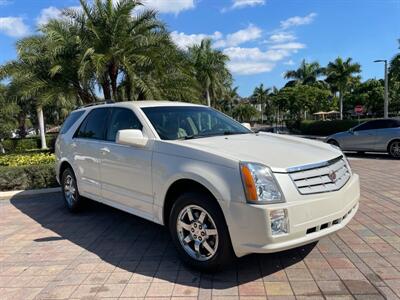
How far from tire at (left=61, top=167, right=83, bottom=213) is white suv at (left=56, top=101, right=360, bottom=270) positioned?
1025mm

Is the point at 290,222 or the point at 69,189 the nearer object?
the point at 290,222

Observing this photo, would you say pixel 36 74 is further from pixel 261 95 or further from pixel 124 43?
pixel 261 95

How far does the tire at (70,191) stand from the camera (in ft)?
21.2

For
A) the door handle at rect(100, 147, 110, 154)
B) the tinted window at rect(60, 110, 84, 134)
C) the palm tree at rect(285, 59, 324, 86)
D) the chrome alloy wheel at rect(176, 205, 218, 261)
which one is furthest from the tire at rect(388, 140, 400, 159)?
the palm tree at rect(285, 59, 324, 86)

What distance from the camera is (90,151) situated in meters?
5.71

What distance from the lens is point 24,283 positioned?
4031 mm

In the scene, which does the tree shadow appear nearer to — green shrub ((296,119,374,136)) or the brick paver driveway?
the brick paver driveway

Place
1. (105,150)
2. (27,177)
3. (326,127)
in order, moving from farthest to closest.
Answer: (326,127) → (27,177) → (105,150)

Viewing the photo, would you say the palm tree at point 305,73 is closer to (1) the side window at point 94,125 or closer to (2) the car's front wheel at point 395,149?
(2) the car's front wheel at point 395,149

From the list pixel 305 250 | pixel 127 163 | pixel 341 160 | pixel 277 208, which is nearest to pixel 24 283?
pixel 127 163

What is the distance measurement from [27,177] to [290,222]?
23.4 ft

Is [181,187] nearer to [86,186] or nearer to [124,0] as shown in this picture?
[86,186]

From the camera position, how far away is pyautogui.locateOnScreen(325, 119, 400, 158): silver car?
13562 mm

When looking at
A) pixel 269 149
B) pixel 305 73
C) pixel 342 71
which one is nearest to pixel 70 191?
pixel 269 149
